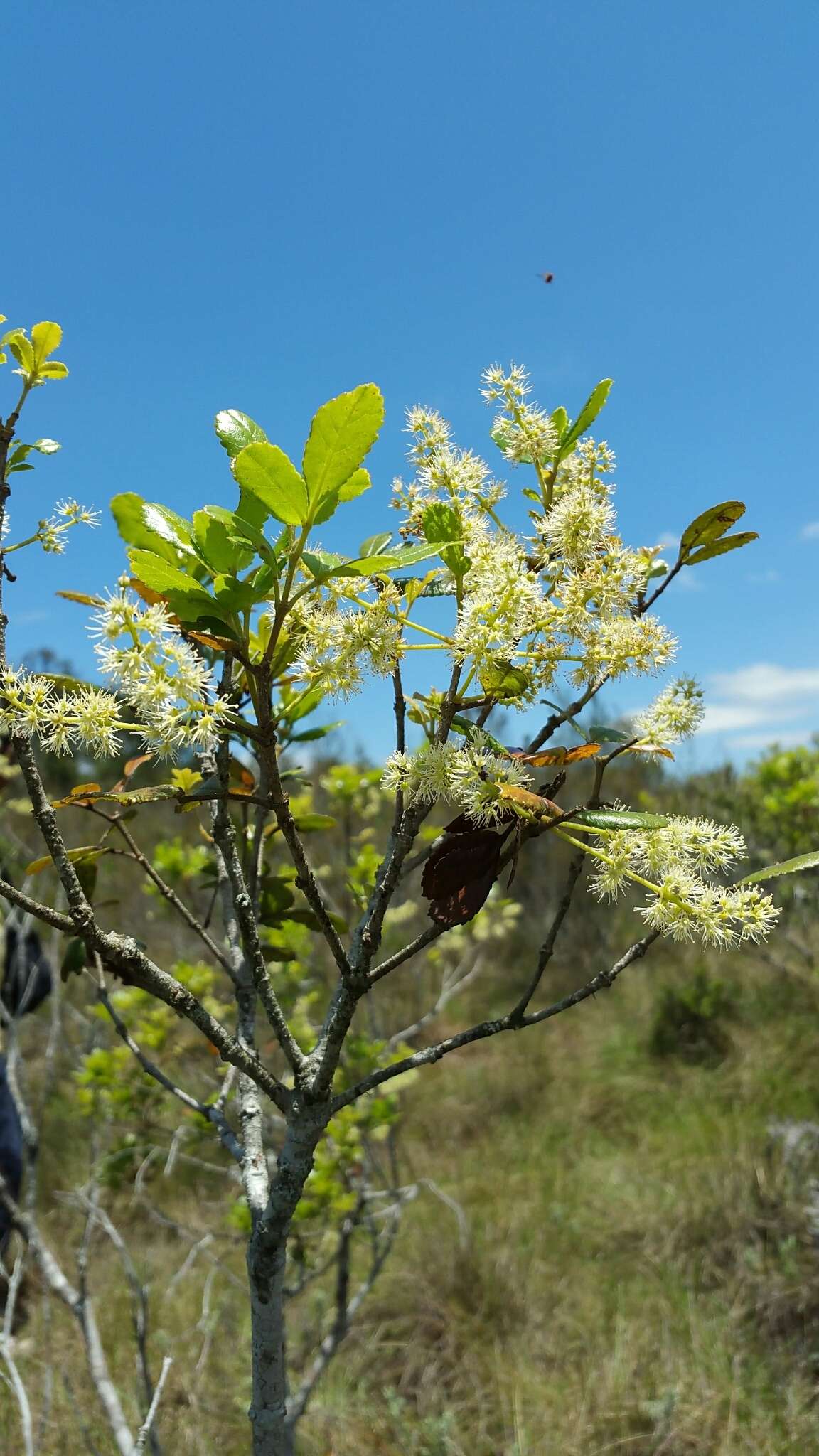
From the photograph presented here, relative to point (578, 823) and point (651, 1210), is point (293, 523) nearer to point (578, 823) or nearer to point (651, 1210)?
point (578, 823)

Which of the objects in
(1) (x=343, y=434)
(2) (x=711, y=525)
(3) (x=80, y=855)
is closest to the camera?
(1) (x=343, y=434)

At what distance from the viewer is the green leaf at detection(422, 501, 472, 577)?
2.34 feet

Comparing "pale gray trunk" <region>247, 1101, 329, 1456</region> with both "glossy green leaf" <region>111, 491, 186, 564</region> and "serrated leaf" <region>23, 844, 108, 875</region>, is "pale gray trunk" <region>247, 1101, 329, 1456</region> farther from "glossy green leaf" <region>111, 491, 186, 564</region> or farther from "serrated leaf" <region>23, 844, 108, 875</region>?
"glossy green leaf" <region>111, 491, 186, 564</region>

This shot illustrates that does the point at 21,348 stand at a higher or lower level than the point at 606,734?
higher

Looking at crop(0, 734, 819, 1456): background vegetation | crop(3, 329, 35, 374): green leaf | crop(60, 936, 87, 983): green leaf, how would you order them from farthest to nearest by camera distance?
crop(0, 734, 819, 1456): background vegetation < crop(60, 936, 87, 983): green leaf < crop(3, 329, 35, 374): green leaf

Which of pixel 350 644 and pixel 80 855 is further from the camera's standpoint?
pixel 80 855

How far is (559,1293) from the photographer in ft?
10.9

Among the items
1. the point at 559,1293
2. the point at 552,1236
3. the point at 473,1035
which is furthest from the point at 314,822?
the point at 552,1236

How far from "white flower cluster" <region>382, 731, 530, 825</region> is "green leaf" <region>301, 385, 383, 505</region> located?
0.24 metres

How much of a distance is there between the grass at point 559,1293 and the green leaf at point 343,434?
7.14ft

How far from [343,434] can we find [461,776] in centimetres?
28

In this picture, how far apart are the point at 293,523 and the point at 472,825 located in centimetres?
30

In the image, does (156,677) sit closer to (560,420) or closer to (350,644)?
(350,644)

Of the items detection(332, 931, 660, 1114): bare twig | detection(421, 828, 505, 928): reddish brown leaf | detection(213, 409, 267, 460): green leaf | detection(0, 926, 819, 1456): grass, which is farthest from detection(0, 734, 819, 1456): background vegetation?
detection(213, 409, 267, 460): green leaf
